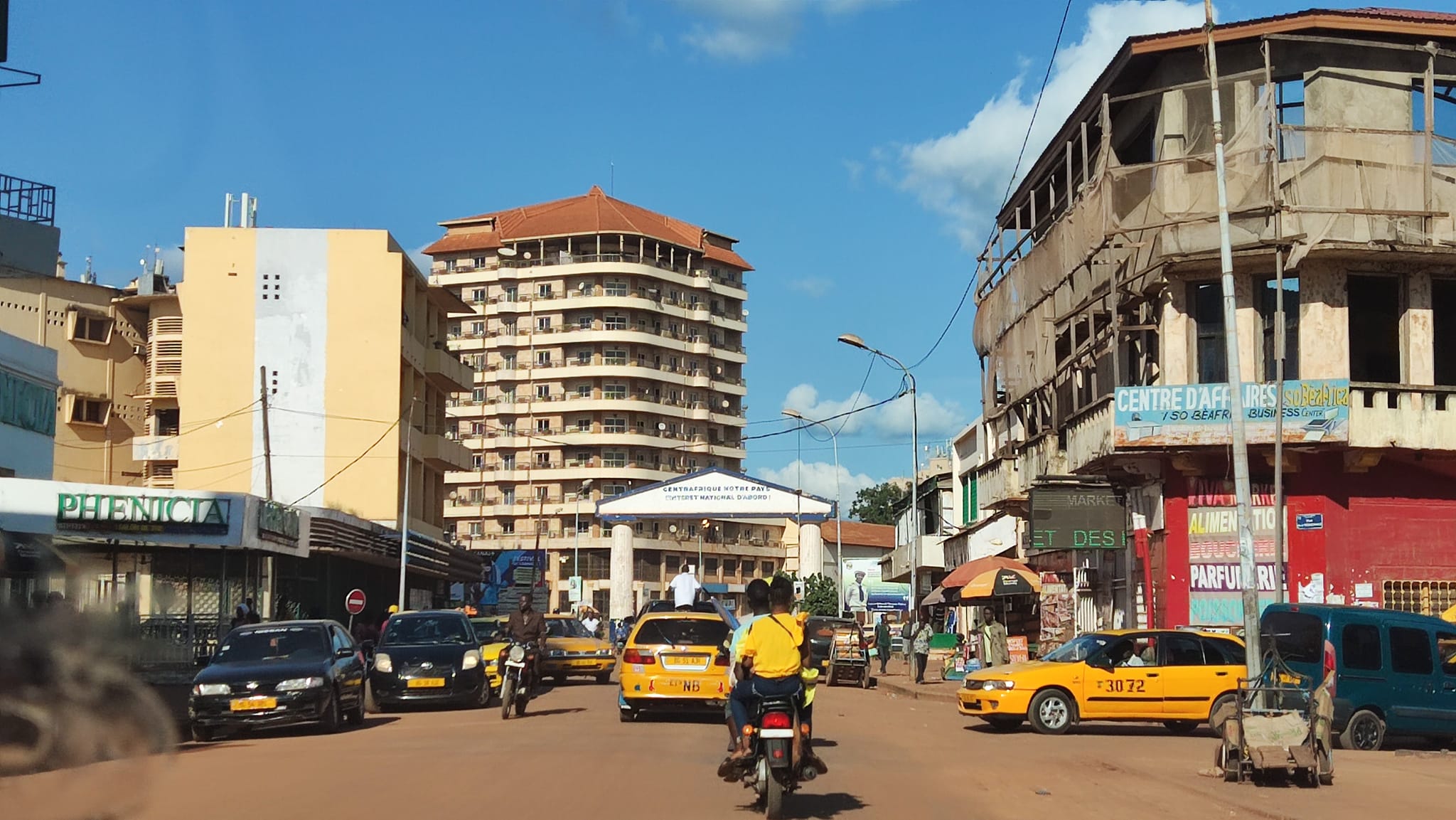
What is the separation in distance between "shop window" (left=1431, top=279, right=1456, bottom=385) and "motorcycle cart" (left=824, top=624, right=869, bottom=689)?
47.3 feet

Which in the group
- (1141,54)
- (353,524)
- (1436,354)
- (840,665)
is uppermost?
(1141,54)

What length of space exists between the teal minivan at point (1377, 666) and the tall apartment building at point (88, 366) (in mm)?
47379

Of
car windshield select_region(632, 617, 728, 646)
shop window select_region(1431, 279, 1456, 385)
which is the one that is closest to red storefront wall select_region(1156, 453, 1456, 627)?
shop window select_region(1431, 279, 1456, 385)

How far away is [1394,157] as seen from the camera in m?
27.2

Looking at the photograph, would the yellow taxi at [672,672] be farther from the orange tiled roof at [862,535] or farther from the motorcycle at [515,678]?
the orange tiled roof at [862,535]

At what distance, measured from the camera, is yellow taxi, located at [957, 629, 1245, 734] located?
20500mm

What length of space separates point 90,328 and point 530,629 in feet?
139

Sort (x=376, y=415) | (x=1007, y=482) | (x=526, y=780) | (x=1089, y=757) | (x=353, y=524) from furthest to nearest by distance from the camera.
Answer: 1. (x=376, y=415)
2. (x=353, y=524)
3. (x=1007, y=482)
4. (x=1089, y=757)
5. (x=526, y=780)

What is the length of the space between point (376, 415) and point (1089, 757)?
43.3 metres

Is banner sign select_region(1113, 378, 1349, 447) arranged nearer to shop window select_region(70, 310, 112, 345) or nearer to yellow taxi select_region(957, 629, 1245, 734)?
yellow taxi select_region(957, 629, 1245, 734)

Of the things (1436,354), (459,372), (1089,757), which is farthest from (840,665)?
(459,372)

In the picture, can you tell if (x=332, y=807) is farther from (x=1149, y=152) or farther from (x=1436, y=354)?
(x=1149, y=152)

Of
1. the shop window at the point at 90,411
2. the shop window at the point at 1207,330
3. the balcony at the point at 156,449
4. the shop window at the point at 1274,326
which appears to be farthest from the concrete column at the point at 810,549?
the shop window at the point at 1274,326

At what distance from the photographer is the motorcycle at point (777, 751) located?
429 inches
